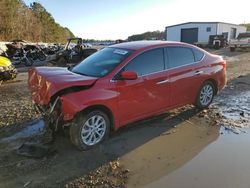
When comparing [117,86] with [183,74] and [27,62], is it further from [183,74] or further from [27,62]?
[27,62]

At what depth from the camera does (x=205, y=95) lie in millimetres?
7242

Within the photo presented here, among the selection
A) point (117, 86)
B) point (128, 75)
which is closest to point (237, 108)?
point (128, 75)

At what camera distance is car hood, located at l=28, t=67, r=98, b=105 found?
197 inches

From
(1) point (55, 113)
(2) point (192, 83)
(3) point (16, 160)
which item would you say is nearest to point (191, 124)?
(2) point (192, 83)

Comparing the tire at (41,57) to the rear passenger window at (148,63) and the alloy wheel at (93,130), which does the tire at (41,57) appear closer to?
the rear passenger window at (148,63)

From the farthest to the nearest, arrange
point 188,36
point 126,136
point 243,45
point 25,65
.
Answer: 1. point 188,36
2. point 243,45
3. point 25,65
4. point 126,136

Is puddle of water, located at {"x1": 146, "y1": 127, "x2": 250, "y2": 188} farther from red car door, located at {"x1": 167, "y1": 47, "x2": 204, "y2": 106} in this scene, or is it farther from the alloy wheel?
Answer: the alloy wheel

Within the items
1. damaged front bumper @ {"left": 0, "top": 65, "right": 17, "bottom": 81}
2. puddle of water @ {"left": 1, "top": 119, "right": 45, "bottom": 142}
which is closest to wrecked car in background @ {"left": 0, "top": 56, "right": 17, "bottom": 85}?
damaged front bumper @ {"left": 0, "top": 65, "right": 17, "bottom": 81}

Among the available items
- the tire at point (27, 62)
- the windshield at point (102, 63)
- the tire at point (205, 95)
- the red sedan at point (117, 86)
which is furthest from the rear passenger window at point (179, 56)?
the tire at point (27, 62)

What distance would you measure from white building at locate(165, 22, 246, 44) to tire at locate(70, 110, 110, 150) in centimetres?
4480

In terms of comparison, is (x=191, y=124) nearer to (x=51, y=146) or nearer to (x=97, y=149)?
(x=97, y=149)

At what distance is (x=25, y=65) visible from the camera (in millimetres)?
18281

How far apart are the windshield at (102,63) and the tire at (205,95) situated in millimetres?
2208

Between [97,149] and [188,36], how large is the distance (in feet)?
158
